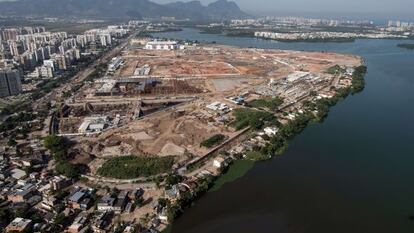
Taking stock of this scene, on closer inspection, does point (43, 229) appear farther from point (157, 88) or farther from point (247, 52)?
point (247, 52)

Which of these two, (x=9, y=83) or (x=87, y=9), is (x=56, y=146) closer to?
(x=9, y=83)

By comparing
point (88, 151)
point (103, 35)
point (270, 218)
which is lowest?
point (270, 218)

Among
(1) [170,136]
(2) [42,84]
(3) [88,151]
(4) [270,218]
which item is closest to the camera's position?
(4) [270,218]

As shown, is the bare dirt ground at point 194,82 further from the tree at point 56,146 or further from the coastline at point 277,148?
the coastline at point 277,148

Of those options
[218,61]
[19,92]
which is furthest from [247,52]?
[19,92]

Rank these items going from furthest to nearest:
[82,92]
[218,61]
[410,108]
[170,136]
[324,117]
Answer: [218,61] → [82,92] → [410,108] → [324,117] → [170,136]

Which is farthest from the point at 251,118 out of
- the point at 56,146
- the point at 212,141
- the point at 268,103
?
the point at 56,146

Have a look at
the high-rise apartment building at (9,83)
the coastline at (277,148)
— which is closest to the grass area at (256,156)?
the coastline at (277,148)
